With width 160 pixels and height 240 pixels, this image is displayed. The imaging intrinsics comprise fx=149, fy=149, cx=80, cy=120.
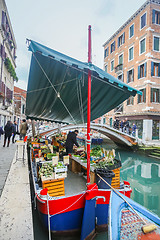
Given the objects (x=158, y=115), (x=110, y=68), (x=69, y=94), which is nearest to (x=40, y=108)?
(x=69, y=94)

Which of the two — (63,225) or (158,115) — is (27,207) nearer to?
A: (63,225)

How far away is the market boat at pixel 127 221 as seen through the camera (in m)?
1.77

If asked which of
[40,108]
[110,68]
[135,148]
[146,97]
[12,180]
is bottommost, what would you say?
[135,148]

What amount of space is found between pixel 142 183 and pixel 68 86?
5.78m

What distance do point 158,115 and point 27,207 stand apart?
49.4ft

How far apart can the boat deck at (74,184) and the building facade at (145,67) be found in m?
11.0

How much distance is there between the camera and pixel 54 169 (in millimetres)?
2961

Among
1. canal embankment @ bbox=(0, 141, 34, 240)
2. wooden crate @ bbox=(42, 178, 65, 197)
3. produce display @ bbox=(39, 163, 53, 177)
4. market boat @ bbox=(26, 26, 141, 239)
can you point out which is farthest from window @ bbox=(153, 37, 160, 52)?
canal embankment @ bbox=(0, 141, 34, 240)

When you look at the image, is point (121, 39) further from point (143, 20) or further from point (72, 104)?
point (72, 104)

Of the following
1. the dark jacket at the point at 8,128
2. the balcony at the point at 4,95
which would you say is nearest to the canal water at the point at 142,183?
the dark jacket at the point at 8,128

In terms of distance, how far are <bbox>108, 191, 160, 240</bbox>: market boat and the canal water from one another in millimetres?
1407

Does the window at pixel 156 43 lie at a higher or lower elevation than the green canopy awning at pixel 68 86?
higher

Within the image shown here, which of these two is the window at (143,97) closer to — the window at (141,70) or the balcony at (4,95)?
the window at (141,70)

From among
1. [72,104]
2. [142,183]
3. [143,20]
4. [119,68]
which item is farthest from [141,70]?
[72,104]
